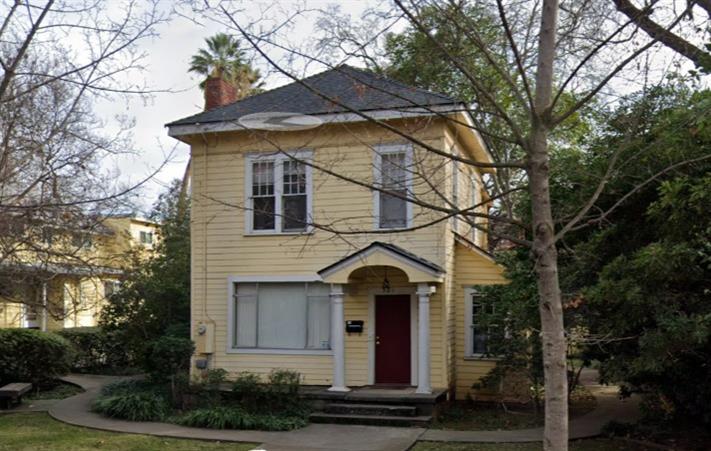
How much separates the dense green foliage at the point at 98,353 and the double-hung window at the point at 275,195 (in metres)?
8.87

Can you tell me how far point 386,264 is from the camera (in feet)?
44.4

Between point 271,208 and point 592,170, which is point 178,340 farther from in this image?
point 592,170

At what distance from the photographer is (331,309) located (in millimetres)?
14508

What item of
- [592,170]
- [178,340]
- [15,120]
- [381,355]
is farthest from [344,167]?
[15,120]

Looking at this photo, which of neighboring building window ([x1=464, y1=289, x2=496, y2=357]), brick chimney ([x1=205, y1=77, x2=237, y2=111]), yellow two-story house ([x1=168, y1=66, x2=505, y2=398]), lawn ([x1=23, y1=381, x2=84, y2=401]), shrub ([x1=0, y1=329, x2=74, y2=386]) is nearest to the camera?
yellow two-story house ([x1=168, y1=66, x2=505, y2=398])

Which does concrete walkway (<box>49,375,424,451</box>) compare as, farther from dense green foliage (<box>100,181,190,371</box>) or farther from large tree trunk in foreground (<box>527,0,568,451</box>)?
large tree trunk in foreground (<box>527,0,568,451</box>)

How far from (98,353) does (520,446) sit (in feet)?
51.3

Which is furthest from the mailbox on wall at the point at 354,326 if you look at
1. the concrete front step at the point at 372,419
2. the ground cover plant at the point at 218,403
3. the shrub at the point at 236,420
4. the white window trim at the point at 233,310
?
the shrub at the point at 236,420

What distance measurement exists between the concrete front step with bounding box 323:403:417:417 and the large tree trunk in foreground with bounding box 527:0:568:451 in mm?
8254

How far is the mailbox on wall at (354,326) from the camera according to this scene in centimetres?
1441

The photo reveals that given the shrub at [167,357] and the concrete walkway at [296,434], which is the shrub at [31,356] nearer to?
the concrete walkway at [296,434]

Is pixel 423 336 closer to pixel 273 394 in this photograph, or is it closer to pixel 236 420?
pixel 273 394

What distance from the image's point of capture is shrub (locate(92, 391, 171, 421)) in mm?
13227

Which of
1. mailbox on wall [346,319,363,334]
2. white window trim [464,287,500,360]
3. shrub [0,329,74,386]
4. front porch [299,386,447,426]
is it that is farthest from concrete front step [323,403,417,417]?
shrub [0,329,74,386]
